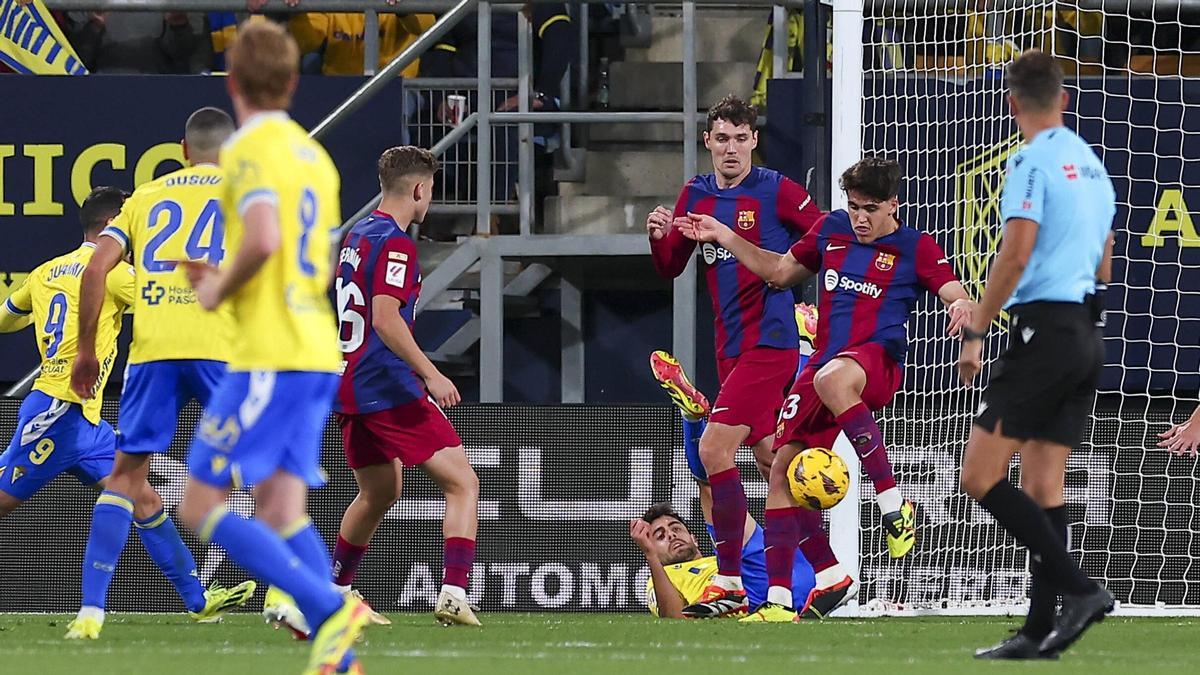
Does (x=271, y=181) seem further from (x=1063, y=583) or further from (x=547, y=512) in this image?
(x=547, y=512)

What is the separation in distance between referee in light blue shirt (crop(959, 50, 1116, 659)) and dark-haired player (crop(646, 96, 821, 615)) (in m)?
2.21

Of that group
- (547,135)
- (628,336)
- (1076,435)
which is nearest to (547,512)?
(628,336)

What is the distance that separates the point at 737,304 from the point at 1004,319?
2881 mm

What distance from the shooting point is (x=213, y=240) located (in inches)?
268

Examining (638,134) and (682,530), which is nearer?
(682,530)

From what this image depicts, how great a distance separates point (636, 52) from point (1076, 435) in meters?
6.93

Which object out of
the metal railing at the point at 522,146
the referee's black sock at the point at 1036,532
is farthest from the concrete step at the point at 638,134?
the referee's black sock at the point at 1036,532

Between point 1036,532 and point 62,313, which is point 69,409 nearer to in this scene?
point 62,313

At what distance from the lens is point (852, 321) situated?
326 inches

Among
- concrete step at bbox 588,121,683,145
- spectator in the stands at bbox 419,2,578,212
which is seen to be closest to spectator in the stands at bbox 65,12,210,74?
spectator in the stands at bbox 419,2,578,212

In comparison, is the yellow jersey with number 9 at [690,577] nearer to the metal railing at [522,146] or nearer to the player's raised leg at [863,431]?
the player's raised leg at [863,431]

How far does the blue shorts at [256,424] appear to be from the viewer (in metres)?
4.82

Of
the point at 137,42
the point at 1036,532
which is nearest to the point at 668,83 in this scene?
the point at 137,42

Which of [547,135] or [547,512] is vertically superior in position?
[547,135]
